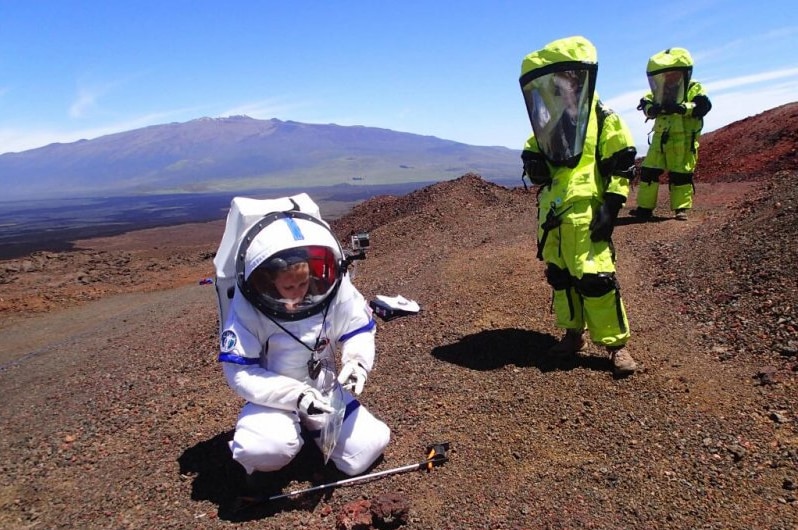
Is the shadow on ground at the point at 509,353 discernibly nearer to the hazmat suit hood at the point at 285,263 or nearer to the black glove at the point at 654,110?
the hazmat suit hood at the point at 285,263

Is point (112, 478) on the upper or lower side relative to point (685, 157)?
lower

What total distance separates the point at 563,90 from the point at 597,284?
57.9 inches

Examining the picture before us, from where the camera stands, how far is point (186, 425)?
450 cm

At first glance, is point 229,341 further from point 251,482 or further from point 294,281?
point 251,482

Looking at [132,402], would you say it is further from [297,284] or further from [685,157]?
[685,157]

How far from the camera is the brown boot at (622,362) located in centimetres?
427

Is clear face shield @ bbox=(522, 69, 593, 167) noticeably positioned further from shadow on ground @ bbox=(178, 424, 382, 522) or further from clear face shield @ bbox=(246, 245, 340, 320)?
shadow on ground @ bbox=(178, 424, 382, 522)

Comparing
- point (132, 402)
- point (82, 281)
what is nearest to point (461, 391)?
point (132, 402)

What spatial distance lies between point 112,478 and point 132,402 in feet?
4.54

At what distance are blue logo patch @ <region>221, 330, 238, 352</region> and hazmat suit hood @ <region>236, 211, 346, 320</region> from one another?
21cm

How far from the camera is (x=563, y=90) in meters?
4.33

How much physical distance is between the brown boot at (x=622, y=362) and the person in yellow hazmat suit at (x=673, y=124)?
5.56m

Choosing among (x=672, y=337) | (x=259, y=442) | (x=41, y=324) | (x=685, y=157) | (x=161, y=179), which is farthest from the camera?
(x=161, y=179)

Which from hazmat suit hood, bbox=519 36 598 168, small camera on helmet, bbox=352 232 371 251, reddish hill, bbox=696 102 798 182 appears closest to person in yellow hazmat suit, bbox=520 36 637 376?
hazmat suit hood, bbox=519 36 598 168
